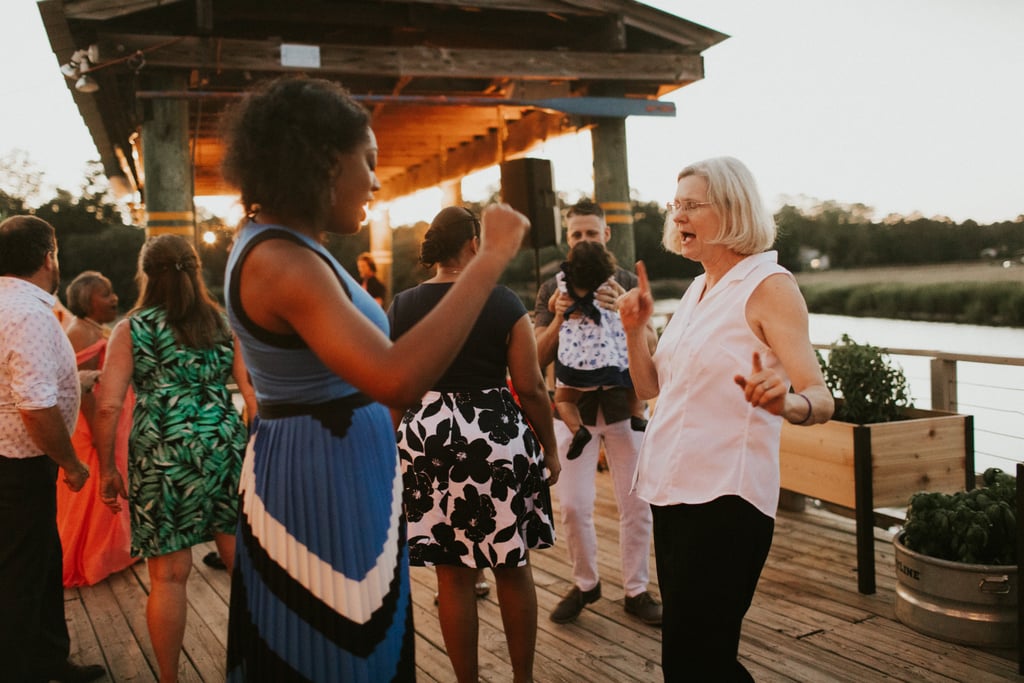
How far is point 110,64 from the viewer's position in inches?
266

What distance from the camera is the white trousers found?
3438 mm

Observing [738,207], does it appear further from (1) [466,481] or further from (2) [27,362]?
(2) [27,362]

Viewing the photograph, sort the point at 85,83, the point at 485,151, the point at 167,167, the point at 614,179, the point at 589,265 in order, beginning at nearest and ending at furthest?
the point at 589,265 < the point at 85,83 < the point at 167,167 < the point at 614,179 < the point at 485,151

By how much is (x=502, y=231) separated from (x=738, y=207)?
873 millimetres

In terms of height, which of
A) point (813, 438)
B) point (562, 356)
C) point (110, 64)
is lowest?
point (813, 438)

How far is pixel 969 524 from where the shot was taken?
3.10 metres

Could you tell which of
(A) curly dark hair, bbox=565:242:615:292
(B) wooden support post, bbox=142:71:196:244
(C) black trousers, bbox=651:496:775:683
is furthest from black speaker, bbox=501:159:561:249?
(B) wooden support post, bbox=142:71:196:244

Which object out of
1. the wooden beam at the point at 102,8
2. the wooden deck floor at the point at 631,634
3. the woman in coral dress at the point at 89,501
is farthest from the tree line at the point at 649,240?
the wooden beam at the point at 102,8

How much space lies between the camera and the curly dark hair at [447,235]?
263cm

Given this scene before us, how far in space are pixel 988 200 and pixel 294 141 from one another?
4.52 metres

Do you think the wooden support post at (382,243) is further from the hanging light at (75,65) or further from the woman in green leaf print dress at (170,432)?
the woman in green leaf print dress at (170,432)

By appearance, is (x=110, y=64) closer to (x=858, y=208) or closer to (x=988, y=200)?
(x=858, y=208)

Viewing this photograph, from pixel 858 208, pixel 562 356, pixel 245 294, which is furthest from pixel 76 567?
pixel 858 208

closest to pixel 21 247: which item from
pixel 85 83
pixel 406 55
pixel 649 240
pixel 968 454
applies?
pixel 968 454
